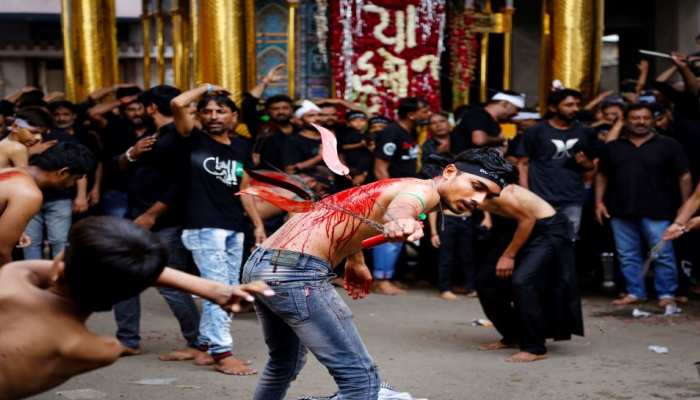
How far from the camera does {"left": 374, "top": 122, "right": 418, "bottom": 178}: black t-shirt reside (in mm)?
9938

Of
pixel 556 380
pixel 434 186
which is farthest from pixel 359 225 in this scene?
pixel 556 380

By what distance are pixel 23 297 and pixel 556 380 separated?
4043mm

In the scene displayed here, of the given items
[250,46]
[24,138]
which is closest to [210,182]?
[24,138]

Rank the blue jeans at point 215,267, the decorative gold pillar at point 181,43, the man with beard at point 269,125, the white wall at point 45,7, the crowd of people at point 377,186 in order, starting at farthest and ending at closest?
1. the white wall at point 45,7
2. the decorative gold pillar at point 181,43
3. the man with beard at point 269,125
4. the blue jeans at point 215,267
5. the crowd of people at point 377,186

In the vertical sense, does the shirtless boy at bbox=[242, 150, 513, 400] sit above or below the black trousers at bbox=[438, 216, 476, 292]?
above

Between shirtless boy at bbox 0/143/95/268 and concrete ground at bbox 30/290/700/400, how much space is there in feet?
4.27

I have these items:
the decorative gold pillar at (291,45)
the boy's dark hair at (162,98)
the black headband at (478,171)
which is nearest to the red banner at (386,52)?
the decorative gold pillar at (291,45)

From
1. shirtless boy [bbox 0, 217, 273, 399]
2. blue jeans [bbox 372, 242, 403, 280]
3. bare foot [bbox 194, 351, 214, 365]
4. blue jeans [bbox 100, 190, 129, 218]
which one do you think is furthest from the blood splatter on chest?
blue jeans [bbox 372, 242, 403, 280]

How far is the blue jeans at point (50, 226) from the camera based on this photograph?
27.9 ft

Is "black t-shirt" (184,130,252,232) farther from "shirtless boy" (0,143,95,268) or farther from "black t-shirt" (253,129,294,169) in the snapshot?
"black t-shirt" (253,129,294,169)

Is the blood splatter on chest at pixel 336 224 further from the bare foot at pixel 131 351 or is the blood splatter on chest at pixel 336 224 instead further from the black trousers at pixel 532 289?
the bare foot at pixel 131 351

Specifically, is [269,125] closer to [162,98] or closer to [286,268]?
[162,98]

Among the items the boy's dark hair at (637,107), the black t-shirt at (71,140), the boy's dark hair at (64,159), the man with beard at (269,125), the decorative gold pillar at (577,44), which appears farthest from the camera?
the decorative gold pillar at (577,44)

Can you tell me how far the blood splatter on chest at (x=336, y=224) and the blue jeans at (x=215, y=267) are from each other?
7.38ft
